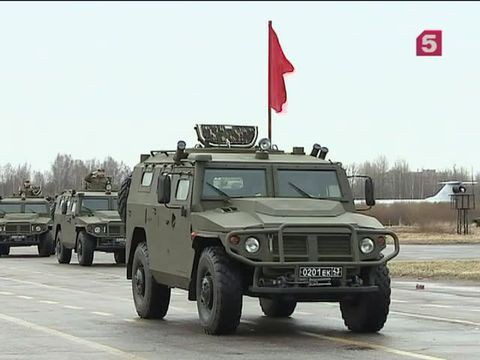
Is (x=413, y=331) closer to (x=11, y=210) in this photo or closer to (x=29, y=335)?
(x=29, y=335)

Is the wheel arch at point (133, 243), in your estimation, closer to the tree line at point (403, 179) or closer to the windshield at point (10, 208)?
the windshield at point (10, 208)

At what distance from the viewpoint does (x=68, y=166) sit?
12375cm

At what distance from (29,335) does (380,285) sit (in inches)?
159

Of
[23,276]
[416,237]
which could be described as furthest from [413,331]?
[416,237]

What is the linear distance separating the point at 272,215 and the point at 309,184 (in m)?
1.47

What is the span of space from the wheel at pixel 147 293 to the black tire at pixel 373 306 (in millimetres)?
2822

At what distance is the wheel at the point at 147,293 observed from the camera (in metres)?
15.6

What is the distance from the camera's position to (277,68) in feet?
99.5

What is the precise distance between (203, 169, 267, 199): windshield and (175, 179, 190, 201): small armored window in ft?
0.97

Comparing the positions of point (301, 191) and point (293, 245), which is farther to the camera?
point (301, 191)

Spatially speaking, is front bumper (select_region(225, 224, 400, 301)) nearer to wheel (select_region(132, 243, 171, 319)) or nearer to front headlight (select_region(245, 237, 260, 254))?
front headlight (select_region(245, 237, 260, 254))

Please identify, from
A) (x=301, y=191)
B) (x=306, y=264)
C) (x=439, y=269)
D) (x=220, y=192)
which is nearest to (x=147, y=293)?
(x=220, y=192)

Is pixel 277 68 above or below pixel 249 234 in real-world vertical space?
above

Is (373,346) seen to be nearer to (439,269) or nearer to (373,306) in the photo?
(373,306)
